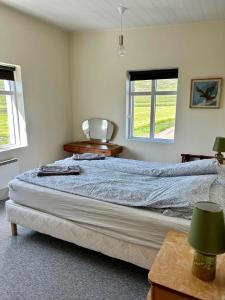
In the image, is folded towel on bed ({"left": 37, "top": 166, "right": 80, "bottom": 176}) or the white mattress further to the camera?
folded towel on bed ({"left": 37, "top": 166, "right": 80, "bottom": 176})

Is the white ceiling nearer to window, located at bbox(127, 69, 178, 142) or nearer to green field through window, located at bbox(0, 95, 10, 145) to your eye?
window, located at bbox(127, 69, 178, 142)

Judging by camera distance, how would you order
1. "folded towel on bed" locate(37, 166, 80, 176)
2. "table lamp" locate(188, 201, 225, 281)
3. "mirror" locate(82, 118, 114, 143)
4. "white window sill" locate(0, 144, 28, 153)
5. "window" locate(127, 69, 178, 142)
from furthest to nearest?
"mirror" locate(82, 118, 114, 143), "window" locate(127, 69, 178, 142), "white window sill" locate(0, 144, 28, 153), "folded towel on bed" locate(37, 166, 80, 176), "table lamp" locate(188, 201, 225, 281)

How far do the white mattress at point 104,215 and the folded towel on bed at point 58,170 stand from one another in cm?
Result: 23

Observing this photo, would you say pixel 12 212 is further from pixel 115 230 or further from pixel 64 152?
pixel 64 152

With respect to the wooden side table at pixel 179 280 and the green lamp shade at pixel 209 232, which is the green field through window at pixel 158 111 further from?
the green lamp shade at pixel 209 232

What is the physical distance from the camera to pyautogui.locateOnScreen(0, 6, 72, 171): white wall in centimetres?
328

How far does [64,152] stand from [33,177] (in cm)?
214

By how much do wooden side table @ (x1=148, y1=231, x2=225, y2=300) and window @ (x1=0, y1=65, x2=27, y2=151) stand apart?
9.82 ft

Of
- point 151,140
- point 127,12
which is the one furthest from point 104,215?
point 127,12

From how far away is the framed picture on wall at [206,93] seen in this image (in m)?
3.45

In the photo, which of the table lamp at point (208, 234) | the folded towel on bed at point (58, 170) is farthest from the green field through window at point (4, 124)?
the table lamp at point (208, 234)

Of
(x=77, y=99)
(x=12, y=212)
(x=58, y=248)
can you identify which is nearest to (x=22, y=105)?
(x=77, y=99)

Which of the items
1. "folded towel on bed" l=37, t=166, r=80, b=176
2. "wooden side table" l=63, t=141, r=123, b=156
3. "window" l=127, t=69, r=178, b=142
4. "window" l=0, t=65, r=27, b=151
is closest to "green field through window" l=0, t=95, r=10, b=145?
"window" l=0, t=65, r=27, b=151

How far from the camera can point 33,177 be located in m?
2.44
